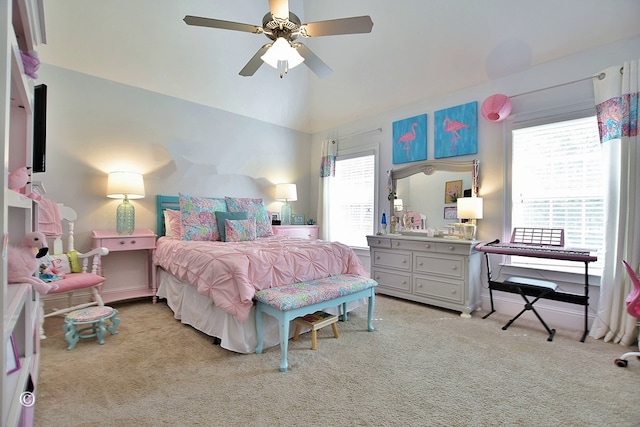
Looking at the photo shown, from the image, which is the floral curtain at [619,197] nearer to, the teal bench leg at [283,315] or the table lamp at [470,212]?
the table lamp at [470,212]

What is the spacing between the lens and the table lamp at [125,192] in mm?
3314

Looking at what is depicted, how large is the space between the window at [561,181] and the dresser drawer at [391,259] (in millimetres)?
1127

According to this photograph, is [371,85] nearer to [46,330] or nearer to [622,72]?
[622,72]

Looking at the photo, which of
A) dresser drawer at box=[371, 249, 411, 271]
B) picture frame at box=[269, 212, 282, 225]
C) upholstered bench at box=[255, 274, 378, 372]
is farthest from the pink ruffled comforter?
picture frame at box=[269, 212, 282, 225]

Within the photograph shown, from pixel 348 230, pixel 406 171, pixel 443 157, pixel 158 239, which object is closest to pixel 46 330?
pixel 158 239

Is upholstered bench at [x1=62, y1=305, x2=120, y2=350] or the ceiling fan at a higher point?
the ceiling fan

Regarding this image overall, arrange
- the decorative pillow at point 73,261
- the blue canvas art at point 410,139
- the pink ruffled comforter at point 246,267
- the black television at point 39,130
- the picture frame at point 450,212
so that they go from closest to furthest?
the black television at point 39,130
the pink ruffled comforter at point 246,267
the decorative pillow at point 73,261
the picture frame at point 450,212
the blue canvas art at point 410,139

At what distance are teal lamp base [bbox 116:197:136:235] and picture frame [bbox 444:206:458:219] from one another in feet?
12.5

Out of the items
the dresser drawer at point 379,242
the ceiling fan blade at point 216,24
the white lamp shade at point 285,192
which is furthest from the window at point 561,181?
the white lamp shade at point 285,192

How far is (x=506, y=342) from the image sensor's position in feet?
8.27

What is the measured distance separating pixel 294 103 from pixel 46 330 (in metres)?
4.28

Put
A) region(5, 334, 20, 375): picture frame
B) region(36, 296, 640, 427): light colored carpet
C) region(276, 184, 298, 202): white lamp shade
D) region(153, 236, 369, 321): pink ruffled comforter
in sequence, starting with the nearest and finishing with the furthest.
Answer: region(5, 334, 20, 375): picture frame
region(36, 296, 640, 427): light colored carpet
region(153, 236, 369, 321): pink ruffled comforter
region(276, 184, 298, 202): white lamp shade

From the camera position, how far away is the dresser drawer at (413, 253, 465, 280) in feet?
10.7

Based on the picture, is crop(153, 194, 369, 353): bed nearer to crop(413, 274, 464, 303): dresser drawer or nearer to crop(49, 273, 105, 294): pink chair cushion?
crop(49, 273, 105, 294): pink chair cushion
